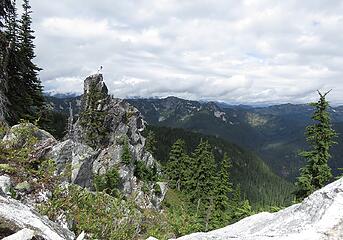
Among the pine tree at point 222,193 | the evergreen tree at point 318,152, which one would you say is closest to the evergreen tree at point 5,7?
the evergreen tree at point 318,152

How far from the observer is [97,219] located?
333 inches

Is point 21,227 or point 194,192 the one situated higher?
point 21,227

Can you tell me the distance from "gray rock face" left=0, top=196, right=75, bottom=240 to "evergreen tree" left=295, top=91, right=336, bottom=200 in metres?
23.9

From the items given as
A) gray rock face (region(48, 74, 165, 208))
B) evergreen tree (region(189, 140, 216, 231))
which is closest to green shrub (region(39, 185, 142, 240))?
gray rock face (region(48, 74, 165, 208))

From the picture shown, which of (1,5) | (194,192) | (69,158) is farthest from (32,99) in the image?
(194,192)

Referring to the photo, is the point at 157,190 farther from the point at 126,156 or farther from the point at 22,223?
the point at 22,223

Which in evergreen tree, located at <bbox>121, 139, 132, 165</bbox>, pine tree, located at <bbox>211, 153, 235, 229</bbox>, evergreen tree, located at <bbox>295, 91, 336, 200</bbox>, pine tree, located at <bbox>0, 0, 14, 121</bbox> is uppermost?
pine tree, located at <bbox>0, 0, 14, 121</bbox>

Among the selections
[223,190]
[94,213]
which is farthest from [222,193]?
[94,213]

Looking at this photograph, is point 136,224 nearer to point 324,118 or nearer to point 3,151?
point 3,151

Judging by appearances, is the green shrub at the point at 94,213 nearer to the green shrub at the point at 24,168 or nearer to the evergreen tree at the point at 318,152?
the green shrub at the point at 24,168

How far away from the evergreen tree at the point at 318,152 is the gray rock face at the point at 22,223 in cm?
2389

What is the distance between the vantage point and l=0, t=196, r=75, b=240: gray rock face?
5.45 meters

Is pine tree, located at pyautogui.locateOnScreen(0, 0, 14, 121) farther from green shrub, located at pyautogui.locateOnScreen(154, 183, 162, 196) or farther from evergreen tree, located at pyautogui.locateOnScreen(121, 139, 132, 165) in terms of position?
green shrub, located at pyautogui.locateOnScreen(154, 183, 162, 196)

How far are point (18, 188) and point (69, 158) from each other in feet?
37.0
